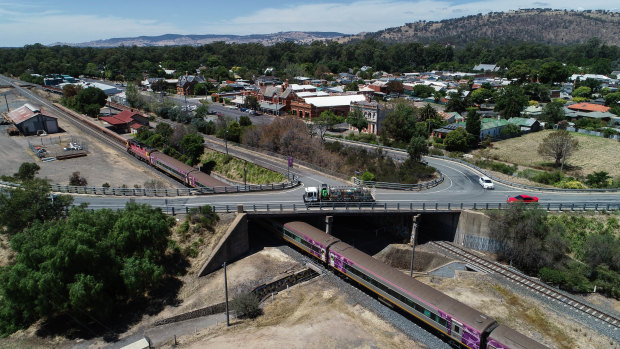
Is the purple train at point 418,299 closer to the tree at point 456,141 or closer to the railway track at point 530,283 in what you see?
the railway track at point 530,283

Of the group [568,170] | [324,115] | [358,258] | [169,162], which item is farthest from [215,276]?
[324,115]

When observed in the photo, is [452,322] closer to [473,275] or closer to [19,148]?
[473,275]

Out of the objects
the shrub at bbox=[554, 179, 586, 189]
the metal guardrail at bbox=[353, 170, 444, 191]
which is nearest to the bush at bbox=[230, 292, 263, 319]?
the metal guardrail at bbox=[353, 170, 444, 191]

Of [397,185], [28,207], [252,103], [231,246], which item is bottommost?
[231,246]

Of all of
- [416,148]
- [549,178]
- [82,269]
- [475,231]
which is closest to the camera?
[82,269]

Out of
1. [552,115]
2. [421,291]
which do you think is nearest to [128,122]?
[421,291]

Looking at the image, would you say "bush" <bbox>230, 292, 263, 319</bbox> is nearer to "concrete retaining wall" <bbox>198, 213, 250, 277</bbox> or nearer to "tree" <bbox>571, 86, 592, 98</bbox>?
"concrete retaining wall" <bbox>198, 213, 250, 277</bbox>

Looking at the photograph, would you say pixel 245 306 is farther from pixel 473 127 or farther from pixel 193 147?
pixel 473 127

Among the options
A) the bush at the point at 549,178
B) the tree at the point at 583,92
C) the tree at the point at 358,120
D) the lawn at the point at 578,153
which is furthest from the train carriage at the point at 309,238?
the tree at the point at 583,92
